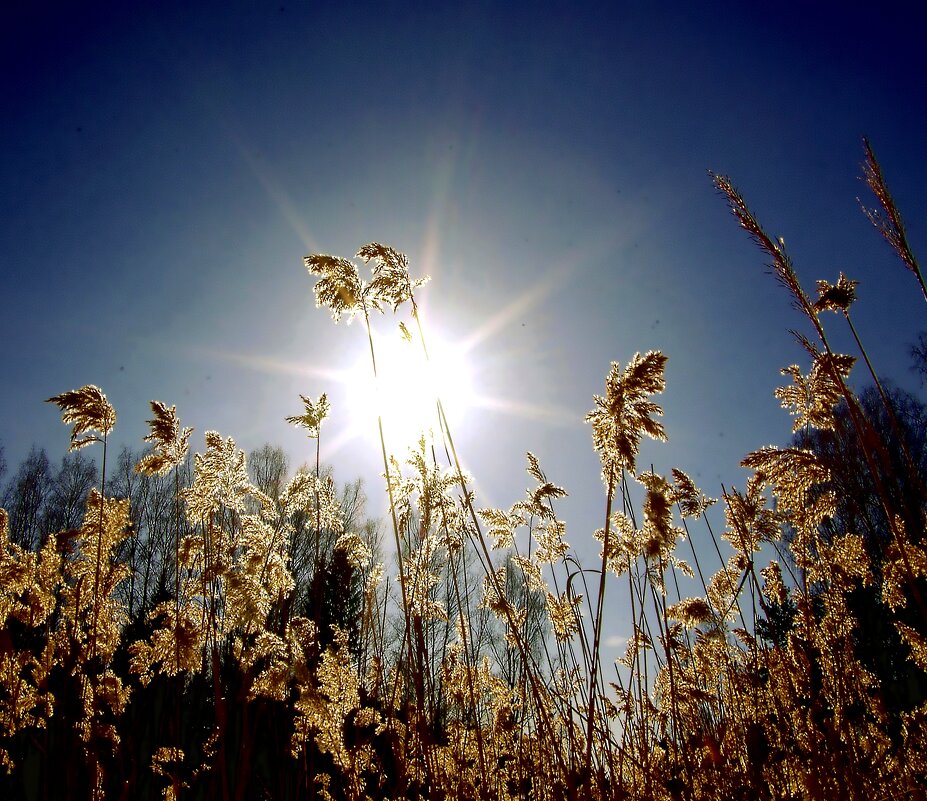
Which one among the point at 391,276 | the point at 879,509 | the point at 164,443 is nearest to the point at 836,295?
the point at 391,276

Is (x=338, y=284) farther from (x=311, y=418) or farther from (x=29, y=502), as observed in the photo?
(x=29, y=502)

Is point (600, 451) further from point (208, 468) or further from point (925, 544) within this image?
point (208, 468)

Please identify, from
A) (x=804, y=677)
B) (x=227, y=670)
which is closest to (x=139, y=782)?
(x=227, y=670)

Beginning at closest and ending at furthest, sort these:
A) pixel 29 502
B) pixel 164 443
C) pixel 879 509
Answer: pixel 164 443 → pixel 879 509 → pixel 29 502

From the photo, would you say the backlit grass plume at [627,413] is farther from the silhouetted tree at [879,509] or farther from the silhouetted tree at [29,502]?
the silhouetted tree at [29,502]

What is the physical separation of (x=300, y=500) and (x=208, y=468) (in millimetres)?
563

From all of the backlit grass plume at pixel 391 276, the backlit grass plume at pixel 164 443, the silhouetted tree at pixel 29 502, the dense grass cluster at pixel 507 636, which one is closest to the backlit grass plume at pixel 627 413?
the dense grass cluster at pixel 507 636

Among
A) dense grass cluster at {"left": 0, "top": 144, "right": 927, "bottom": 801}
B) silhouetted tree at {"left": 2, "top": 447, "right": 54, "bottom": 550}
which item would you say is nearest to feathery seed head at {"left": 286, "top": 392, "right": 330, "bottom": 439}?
dense grass cluster at {"left": 0, "top": 144, "right": 927, "bottom": 801}

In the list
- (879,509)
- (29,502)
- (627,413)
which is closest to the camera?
(627,413)

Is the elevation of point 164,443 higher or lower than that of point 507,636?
higher

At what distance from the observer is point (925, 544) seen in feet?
7.84

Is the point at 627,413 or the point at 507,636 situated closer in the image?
the point at 627,413

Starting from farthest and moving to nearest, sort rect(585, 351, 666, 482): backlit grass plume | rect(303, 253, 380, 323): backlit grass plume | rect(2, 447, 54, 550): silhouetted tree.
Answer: rect(2, 447, 54, 550): silhouetted tree
rect(303, 253, 380, 323): backlit grass plume
rect(585, 351, 666, 482): backlit grass plume

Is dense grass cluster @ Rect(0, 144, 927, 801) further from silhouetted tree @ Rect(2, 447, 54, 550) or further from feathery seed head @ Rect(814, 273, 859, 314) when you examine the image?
silhouetted tree @ Rect(2, 447, 54, 550)
